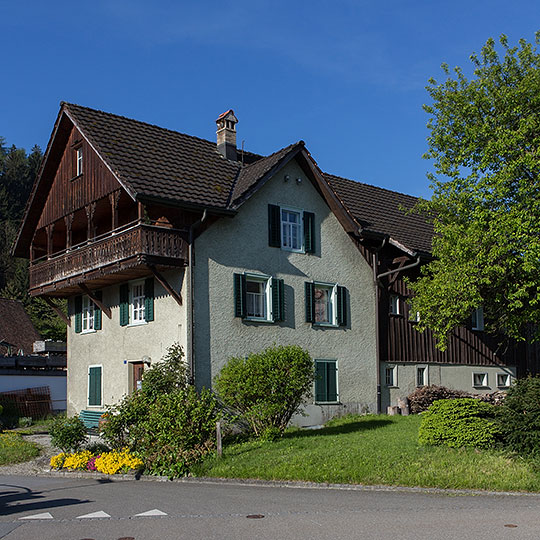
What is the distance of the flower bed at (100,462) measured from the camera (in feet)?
54.1

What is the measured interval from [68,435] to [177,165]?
920cm

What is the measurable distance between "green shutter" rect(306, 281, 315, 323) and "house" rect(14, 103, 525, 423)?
0.04 meters

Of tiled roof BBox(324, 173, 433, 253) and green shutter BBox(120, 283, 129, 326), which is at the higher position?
tiled roof BBox(324, 173, 433, 253)

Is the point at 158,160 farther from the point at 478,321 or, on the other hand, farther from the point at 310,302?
the point at 478,321

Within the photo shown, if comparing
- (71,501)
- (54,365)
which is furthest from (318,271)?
(54,365)

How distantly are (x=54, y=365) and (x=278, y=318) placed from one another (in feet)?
60.7

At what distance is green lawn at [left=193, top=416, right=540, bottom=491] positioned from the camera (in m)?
12.6

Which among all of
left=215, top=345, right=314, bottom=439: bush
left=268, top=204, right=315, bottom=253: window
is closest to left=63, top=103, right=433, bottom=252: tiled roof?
left=268, top=204, right=315, bottom=253: window

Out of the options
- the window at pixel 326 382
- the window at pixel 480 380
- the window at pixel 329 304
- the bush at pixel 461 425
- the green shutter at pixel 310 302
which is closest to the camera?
the bush at pixel 461 425

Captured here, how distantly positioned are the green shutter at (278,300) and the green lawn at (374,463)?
5.48 meters

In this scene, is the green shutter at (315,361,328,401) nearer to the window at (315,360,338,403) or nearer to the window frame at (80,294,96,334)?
the window at (315,360,338,403)

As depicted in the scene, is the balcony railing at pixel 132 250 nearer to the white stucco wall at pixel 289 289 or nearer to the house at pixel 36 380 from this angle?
the white stucco wall at pixel 289 289

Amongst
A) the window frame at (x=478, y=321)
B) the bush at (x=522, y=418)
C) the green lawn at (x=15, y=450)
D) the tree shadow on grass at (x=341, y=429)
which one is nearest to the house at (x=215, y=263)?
the window frame at (x=478, y=321)

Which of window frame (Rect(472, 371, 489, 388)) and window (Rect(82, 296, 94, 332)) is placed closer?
window (Rect(82, 296, 94, 332))
